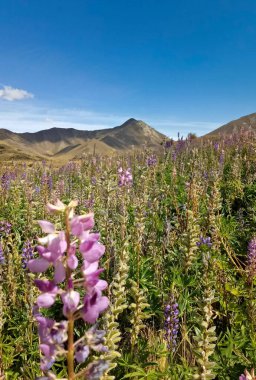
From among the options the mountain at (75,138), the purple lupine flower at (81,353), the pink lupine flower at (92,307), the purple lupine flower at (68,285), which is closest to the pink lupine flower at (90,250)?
the purple lupine flower at (68,285)

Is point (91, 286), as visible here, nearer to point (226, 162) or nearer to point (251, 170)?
point (251, 170)

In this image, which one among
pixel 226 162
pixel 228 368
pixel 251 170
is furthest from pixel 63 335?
pixel 226 162

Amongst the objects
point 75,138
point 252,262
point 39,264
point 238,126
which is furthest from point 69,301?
point 75,138

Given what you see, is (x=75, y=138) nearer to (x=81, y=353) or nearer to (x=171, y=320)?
(x=171, y=320)

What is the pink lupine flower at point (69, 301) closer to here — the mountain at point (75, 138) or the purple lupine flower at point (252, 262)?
the purple lupine flower at point (252, 262)

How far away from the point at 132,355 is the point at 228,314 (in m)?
1.33

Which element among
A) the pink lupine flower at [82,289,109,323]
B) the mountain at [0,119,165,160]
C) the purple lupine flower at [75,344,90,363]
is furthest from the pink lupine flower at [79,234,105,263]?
the mountain at [0,119,165,160]

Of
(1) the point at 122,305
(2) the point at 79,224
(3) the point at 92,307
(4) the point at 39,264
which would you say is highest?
(2) the point at 79,224

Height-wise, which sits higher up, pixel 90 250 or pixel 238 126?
pixel 238 126

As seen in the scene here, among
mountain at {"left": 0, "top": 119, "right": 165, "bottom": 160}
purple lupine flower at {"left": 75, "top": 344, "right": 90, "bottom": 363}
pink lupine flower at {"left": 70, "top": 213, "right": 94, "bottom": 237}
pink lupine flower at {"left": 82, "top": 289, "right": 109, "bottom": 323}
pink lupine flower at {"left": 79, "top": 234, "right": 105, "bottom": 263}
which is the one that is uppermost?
mountain at {"left": 0, "top": 119, "right": 165, "bottom": 160}

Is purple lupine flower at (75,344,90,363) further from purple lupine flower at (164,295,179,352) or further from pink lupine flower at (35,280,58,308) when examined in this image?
purple lupine flower at (164,295,179,352)

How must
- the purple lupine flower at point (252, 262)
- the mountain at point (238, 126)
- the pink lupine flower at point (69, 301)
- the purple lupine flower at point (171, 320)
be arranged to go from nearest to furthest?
the pink lupine flower at point (69, 301)
the purple lupine flower at point (171, 320)
the purple lupine flower at point (252, 262)
the mountain at point (238, 126)

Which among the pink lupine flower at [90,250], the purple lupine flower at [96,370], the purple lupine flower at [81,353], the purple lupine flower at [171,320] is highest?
the pink lupine flower at [90,250]

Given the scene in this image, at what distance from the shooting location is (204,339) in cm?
174
